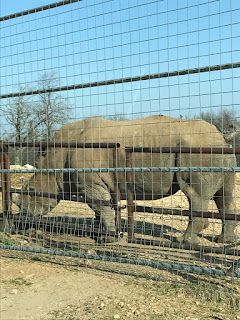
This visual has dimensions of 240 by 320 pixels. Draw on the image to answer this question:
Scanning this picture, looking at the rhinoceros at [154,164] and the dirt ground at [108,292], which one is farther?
the rhinoceros at [154,164]

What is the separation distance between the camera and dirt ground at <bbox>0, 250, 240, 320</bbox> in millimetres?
3629

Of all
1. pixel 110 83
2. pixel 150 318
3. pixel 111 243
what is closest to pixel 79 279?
pixel 150 318

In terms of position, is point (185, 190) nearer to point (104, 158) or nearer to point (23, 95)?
point (104, 158)

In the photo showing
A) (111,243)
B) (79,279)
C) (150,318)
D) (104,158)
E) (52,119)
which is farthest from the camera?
(104,158)

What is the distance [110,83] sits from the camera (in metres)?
4.82

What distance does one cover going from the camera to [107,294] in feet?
13.5

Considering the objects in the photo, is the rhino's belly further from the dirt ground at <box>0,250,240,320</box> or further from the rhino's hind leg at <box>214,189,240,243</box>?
the dirt ground at <box>0,250,240,320</box>

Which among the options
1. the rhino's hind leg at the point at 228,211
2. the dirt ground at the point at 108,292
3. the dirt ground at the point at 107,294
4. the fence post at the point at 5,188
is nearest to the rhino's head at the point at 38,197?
the fence post at the point at 5,188

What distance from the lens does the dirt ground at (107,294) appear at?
3.63 meters

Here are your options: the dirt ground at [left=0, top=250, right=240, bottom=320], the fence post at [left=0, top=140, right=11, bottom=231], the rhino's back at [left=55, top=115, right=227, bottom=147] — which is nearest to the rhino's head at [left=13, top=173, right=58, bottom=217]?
the fence post at [left=0, top=140, right=11, bottom=231]

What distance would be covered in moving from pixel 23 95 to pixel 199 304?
3553mm

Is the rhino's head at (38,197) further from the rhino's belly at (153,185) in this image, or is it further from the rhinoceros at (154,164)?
the rhino's belly at (153,185)

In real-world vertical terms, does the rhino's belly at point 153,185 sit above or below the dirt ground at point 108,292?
above

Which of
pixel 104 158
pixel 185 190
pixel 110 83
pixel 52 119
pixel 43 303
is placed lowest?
pixel 43 303
